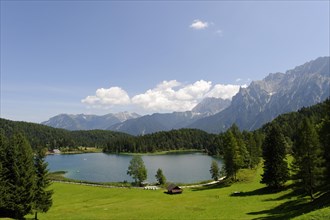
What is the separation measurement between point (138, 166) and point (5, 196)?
2673 inches

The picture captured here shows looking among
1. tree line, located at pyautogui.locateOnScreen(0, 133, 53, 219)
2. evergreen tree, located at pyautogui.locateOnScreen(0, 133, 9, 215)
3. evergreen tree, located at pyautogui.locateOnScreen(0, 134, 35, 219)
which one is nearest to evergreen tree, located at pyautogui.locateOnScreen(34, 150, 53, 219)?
tree line, located at pyautogui.locateOnScreen(0, 133, 53, 219)

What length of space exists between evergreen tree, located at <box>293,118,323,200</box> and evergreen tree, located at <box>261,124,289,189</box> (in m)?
15.5

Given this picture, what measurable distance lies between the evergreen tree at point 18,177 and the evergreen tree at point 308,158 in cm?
4443

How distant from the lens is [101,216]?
51.6 meters

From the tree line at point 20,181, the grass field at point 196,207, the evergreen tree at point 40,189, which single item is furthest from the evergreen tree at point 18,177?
the grass field at point 196,207

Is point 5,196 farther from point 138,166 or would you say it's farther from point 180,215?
point 138,166

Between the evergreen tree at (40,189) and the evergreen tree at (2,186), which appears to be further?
the evergreen tree at (40,189)

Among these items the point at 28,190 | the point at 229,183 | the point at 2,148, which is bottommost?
the point at 229,183

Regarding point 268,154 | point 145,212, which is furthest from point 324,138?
point 145,212

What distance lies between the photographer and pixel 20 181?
48.2m

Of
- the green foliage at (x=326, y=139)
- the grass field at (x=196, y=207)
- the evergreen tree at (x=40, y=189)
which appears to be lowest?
the grass field at (x=196, y=207)

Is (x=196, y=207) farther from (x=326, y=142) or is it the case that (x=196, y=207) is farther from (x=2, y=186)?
(x=2, y=186)

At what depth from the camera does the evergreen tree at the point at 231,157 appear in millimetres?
91787

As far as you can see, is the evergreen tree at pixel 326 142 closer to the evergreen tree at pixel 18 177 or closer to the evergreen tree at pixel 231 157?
the evergreen tree at pixel 231 157
